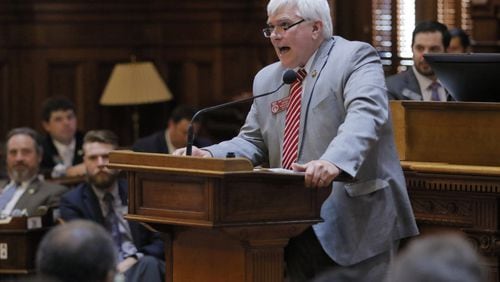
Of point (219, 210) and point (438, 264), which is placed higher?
point (438, 264)

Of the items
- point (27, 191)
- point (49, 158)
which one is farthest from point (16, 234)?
point (49, 158)

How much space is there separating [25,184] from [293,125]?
3462 millimetres

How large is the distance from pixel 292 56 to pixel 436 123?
31.6 inches

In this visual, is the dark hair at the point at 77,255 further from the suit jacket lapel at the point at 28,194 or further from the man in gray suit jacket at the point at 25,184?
the suit jacket lapel at the point at 28,194

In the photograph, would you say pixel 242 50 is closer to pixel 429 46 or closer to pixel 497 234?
pixel 429 46

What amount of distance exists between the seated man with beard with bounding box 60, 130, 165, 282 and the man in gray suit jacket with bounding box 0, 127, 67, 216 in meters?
0.23

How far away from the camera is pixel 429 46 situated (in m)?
6.86

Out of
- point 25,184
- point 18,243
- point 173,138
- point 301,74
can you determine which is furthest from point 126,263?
point 301,74

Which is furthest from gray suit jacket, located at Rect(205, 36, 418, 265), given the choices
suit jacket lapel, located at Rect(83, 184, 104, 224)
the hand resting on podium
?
suit jacket lapel, located at Rect(83, 184, 104, 224)

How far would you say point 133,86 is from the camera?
1029 centimetres

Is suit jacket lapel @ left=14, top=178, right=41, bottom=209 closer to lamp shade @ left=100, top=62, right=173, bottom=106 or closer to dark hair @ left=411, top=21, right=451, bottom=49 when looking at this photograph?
dark hair @ left=411, top=21, right=451, bottom=49

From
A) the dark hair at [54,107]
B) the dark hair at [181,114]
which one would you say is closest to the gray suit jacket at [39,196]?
the dark hair at [181,114]

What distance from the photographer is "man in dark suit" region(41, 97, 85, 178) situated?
8.75 metres

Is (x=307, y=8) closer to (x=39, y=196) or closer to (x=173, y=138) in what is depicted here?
(x=39, y=196)
